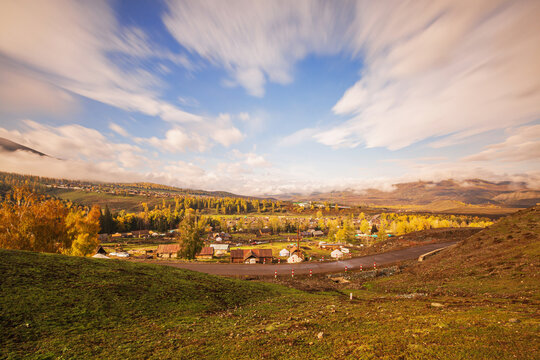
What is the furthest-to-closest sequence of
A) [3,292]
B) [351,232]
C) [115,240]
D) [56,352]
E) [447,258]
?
[115,240] < [351,232] < [447,258] < [3,292] < [56,352]

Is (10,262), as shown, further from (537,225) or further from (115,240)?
(115,240)

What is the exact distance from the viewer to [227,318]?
13641 millimetres

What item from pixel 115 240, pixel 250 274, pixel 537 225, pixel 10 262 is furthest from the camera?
pixel 115 240

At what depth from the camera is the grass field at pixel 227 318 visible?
7602 millimetres

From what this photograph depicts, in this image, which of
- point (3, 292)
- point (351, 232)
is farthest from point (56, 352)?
point (351, 232)

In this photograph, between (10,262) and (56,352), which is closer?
(56,352)

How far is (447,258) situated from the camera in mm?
30672

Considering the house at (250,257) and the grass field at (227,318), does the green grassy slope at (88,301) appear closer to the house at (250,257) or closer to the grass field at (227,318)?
the grass field at (227,318)

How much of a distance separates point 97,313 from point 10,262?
9.59 metres

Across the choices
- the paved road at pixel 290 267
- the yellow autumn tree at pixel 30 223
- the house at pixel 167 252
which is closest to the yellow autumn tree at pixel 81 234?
the yellow autumn tree at pixel 30 223

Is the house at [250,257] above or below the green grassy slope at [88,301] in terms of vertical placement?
below

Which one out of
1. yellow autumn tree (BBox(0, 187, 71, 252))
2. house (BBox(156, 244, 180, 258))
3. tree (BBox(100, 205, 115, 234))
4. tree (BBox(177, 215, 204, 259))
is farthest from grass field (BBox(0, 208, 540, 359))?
tree (BBox(100, 205, 115, 234))

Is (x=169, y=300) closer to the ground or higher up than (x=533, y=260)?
closer to the ground

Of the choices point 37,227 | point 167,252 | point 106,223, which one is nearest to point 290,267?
point 37,227
